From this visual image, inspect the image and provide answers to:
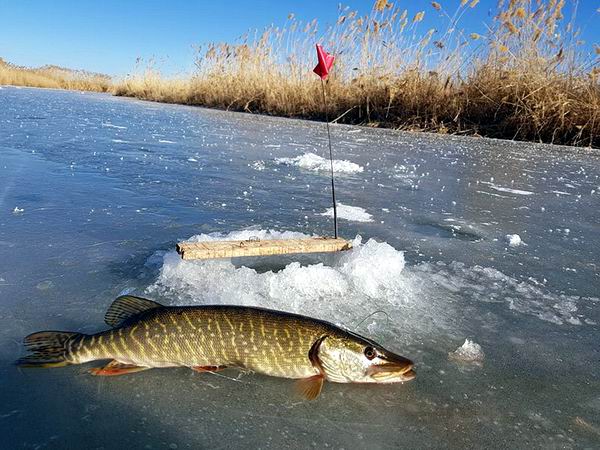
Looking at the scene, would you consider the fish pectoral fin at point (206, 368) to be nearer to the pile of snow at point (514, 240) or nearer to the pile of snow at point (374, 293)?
the pile of snow at point (374, 293)

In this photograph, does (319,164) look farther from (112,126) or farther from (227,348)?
(112,126)

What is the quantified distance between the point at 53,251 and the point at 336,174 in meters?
3.63

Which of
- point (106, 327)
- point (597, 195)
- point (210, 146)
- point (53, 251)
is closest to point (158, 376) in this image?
point (106, 327)

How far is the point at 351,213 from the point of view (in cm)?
389

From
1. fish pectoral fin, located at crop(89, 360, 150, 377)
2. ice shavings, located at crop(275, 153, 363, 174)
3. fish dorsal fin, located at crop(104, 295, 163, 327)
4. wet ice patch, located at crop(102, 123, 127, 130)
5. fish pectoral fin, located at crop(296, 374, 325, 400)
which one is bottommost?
fish pectoral fin, located at crop(296, 374, 325, 400)

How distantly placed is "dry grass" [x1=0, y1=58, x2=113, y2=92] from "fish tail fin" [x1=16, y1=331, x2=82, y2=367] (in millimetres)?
27163

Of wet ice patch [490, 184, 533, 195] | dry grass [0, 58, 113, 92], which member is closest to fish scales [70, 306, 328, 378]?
wet ice patch [490, 184, 533, 195]

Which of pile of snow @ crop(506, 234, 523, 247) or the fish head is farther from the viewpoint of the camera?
pile of snow @ crop(506, 234, 523, 247)

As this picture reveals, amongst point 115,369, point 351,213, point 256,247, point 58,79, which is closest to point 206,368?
point 115,369

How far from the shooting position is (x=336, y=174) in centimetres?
568

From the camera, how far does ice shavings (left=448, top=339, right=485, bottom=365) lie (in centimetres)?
179

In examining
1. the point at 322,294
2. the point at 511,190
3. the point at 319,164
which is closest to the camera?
the point at 322,294

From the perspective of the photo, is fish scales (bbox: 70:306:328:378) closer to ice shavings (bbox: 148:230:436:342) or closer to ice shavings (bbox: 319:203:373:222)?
ice shavings (bbox: 148:230:436:342)

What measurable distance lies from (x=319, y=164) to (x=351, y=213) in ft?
7.34
